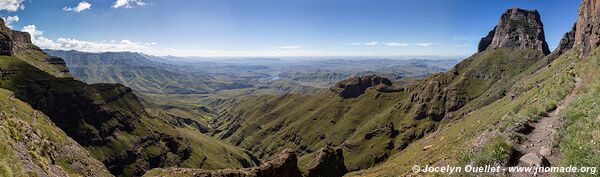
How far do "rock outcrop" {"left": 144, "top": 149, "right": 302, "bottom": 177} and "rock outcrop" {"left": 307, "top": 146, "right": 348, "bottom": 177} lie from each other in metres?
12.5

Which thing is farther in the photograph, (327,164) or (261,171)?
(327,164)

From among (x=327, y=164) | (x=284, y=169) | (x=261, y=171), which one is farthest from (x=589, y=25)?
(x=261, y=171)

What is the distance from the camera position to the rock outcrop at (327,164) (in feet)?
309

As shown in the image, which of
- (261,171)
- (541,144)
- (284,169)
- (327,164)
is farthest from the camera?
(327,164)

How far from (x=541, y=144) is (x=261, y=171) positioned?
4808 centimetres

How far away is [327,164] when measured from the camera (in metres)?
99.7

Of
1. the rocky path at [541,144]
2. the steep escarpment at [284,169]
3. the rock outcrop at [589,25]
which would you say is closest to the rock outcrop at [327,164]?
the steep escarpment at [284,169]

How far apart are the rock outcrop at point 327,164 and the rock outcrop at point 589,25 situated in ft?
197

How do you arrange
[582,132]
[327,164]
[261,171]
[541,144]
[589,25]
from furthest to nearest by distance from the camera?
1. [327,164]
2. [589,25]
3. [261,171]
4. [541,144]
5. [582,132]

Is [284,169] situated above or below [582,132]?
below

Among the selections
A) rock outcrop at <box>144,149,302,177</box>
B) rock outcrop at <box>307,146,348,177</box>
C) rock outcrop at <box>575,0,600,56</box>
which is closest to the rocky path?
rock outcrop at <box>144,149,302,177</box>

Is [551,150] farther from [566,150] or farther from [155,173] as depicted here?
[155,173]

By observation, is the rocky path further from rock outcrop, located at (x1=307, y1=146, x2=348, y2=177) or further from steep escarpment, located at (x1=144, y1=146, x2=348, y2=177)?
rock outcrop, located at (x1=307, y1=146, x2=348, y2=177)

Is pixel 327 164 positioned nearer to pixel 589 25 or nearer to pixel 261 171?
pixel 261 171
